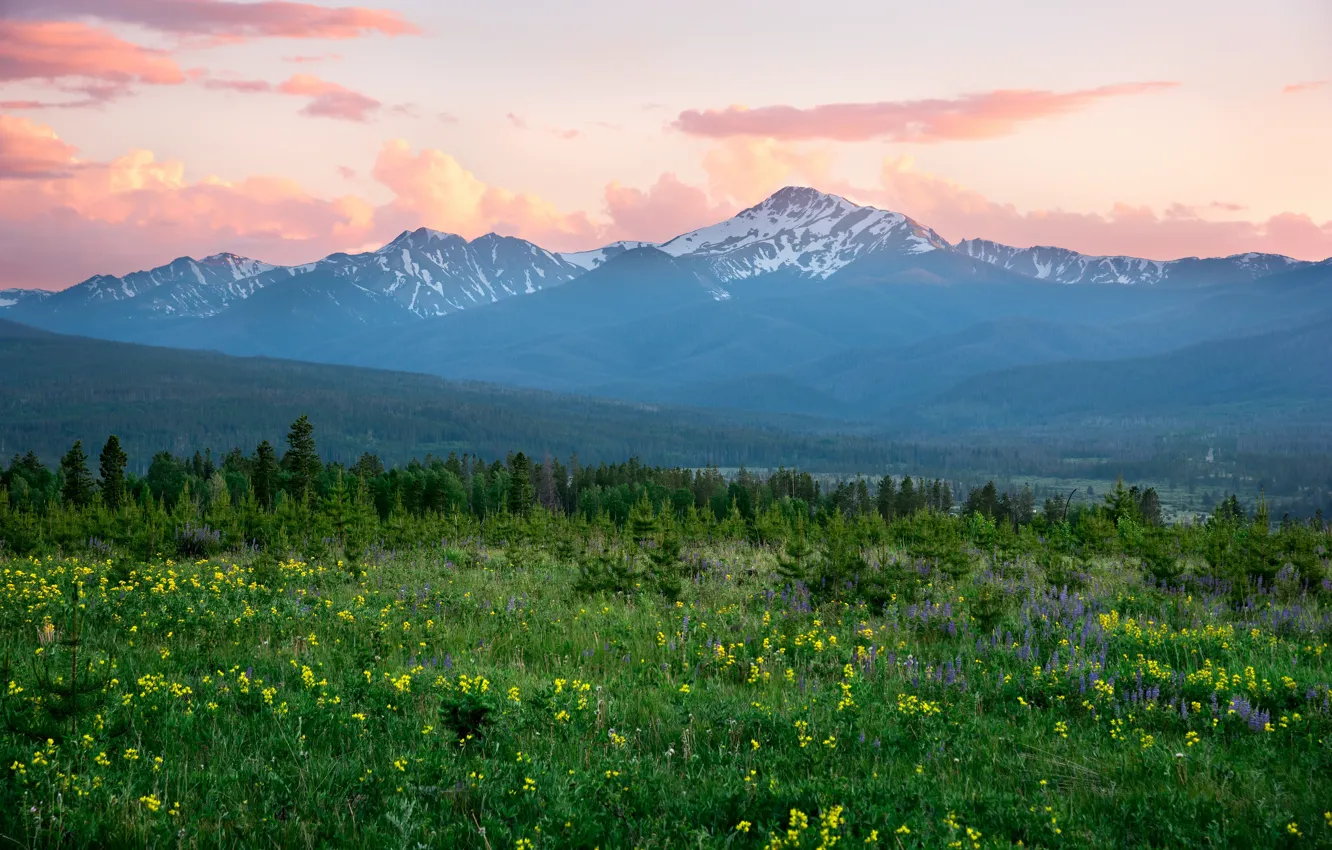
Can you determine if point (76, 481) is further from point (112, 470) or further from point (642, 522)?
point (642, 522)

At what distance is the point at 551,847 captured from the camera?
557 centimetres

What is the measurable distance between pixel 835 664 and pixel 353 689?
5.77 metres

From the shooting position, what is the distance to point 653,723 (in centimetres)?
811

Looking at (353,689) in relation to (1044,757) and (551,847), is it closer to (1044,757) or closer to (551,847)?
(551,847)

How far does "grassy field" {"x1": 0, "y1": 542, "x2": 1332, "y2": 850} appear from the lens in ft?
19.3

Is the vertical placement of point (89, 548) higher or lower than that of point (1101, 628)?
lower

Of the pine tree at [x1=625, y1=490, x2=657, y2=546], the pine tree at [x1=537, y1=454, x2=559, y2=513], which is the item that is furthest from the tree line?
the pine tree at [x1=537, y1=454, x2=559, y2=513]

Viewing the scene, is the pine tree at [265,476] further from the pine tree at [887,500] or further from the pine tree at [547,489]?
the pine tree at [887,500]

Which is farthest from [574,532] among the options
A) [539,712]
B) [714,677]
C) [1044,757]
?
[1044,757]

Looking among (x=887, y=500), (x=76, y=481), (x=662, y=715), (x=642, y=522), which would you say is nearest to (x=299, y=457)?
(x=76, y=481)

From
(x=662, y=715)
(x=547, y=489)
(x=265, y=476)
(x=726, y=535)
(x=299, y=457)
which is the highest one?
(x=299, y=457)

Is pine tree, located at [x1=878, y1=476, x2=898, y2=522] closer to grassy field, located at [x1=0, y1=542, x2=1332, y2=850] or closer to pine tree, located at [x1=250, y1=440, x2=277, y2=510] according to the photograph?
pine tree, located at [x1=250, y1=440, x2=277, y2=510]

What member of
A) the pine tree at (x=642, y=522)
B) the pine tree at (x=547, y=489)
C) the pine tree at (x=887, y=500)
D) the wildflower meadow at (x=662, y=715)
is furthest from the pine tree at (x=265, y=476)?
the pine tree at (x=887, y=500)

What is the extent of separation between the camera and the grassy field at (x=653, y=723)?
19.3 ft
